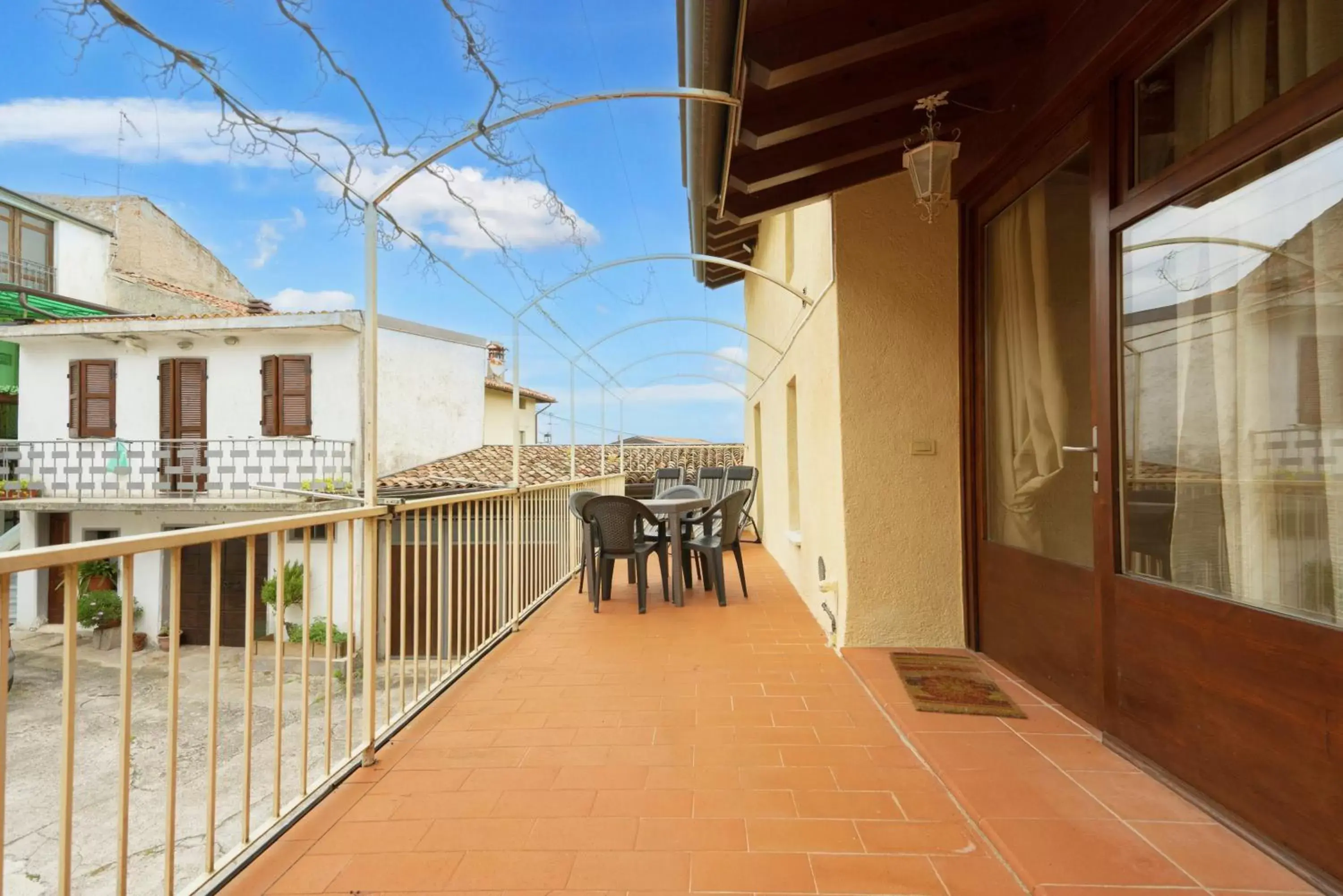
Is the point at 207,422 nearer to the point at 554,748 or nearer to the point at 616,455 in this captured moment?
the point at 616,455

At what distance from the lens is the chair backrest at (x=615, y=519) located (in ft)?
14.3

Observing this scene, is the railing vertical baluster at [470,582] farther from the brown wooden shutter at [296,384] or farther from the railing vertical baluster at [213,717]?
the brown wooden shutter at [296,384]

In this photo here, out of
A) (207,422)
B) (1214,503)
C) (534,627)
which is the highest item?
(207,422)

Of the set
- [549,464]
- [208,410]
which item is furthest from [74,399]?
[549,464]

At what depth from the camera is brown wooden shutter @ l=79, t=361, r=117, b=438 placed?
1222 centimetres

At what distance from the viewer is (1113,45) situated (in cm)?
202

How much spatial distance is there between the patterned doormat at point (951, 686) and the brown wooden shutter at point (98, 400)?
48.2 ft

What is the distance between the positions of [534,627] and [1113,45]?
380 cm

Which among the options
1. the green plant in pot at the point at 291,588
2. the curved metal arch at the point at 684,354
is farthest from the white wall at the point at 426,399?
the curved metal arch at the point at 684,354

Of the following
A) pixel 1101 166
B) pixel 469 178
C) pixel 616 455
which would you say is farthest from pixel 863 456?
pixel 616 455

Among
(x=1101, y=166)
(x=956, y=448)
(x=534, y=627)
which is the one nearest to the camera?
(x=1101, y=166)

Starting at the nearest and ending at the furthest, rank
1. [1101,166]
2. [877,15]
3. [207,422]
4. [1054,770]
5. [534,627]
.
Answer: [1054,770] → [1101,166] → [877,15] → [534,627] → [207,422]

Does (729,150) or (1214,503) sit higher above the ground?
(729,150)

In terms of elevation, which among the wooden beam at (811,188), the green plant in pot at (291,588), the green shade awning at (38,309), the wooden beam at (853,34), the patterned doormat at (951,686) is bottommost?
the green plant in pot at (291,588)
